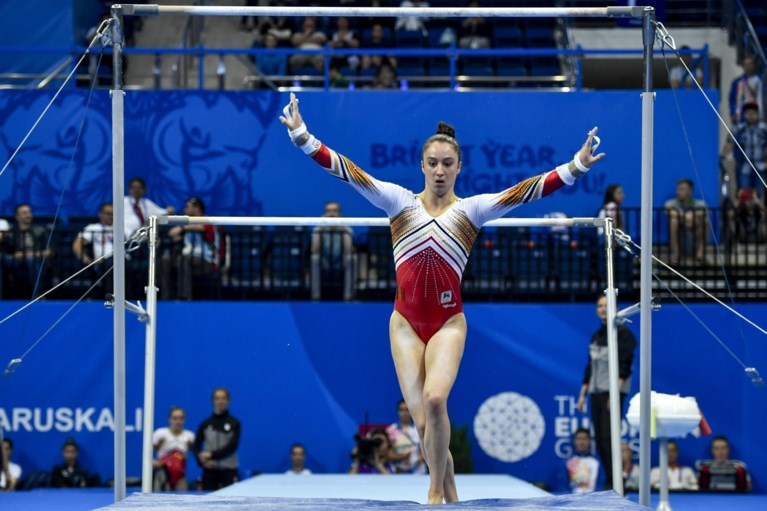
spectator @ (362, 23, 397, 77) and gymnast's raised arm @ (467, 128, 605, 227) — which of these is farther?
spectator @ (362, 23, 397, 77)

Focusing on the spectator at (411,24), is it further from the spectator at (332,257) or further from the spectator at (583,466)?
the spectator at (583,466)

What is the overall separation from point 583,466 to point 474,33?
6.31 m

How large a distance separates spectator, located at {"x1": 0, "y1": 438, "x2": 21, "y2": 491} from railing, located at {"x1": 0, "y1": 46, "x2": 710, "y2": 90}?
416 cm

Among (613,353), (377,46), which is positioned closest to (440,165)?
(613,353)

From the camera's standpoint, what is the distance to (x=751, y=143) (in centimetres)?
1414

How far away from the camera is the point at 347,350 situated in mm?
12812

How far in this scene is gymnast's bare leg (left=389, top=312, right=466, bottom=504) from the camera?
628 cm

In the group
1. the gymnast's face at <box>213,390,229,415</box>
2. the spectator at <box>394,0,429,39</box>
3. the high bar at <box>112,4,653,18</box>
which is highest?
the spectator at <box>394,0,429,39</box>

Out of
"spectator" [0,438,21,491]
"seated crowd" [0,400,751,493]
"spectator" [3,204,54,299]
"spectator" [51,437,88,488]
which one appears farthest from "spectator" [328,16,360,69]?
"spectator" [0,438,21,491]

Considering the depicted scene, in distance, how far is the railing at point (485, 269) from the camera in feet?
42.0

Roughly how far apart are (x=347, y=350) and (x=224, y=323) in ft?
4.28

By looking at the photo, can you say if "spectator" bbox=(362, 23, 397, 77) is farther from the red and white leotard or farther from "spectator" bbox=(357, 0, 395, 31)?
the red and white leotard

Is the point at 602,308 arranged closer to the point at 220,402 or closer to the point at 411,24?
the point at 220,402

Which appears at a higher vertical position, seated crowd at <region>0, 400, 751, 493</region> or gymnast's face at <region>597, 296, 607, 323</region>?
gymnast's face at <region>597, 296, 607, 323</region>
